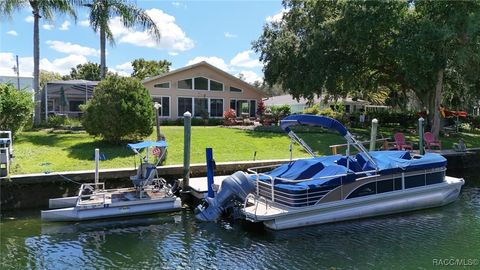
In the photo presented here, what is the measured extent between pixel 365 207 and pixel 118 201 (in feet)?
23.8

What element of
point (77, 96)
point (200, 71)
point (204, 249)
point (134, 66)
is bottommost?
point (204, 249)

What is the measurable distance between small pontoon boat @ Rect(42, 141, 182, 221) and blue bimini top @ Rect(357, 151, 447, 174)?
19.3 feet

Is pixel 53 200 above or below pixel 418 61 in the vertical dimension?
below

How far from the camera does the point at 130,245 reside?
34.0ft

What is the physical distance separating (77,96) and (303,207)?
1107 inches

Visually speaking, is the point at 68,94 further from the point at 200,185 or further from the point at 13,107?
the point at 200,185

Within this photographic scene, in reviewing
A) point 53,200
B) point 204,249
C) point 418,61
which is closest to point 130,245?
point 204,249

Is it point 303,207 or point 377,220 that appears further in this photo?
point 377,220

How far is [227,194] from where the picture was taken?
12.2 metres

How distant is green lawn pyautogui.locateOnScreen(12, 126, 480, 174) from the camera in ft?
52.1

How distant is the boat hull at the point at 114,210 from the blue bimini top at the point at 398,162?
587cm

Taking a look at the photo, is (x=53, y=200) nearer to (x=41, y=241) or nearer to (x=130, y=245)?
(x=41, y=241)

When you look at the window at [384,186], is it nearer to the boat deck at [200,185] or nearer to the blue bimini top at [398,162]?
the blue bimini top at [398,162]

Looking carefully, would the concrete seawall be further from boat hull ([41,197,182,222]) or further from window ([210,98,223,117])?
window ([210,98,223,117])
